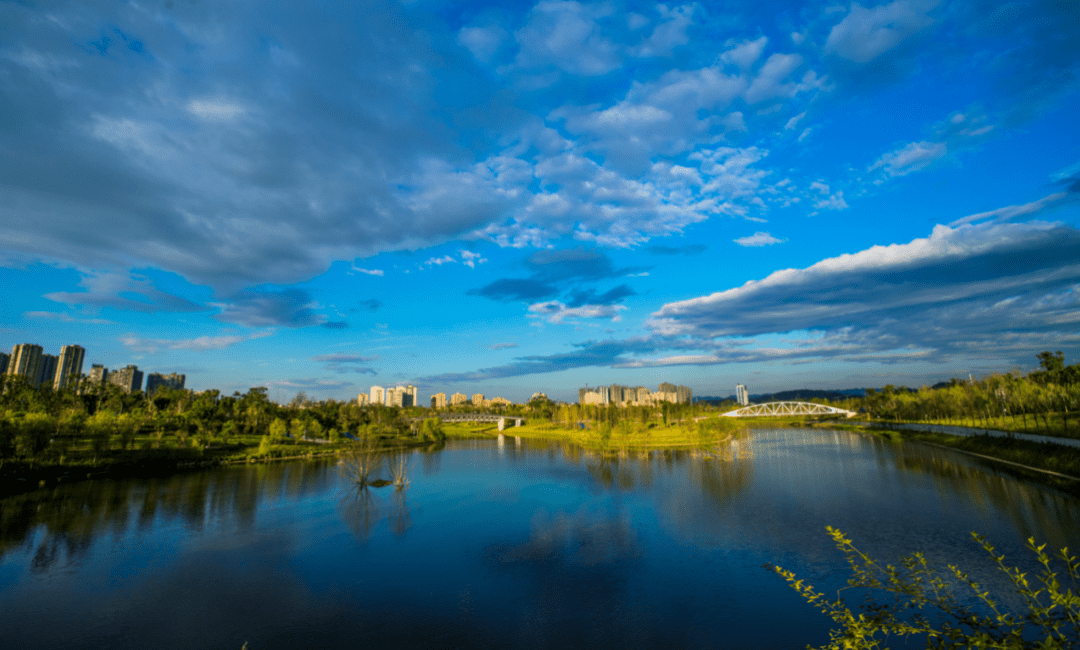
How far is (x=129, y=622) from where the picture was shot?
59.6 feet

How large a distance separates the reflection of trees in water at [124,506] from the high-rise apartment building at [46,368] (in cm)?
15954

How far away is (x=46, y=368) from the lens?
156 metres

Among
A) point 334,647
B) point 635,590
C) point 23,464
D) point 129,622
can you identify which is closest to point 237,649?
point 334,647

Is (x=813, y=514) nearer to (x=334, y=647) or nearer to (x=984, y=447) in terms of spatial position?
(x=334, y=647)

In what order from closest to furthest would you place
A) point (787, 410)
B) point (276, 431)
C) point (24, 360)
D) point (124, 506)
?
point (124, 506) < point (276, 431) < point (24, 360) < point (787, 410)

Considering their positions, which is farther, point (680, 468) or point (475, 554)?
point (680, 468)

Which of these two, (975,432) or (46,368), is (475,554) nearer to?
(975,432)

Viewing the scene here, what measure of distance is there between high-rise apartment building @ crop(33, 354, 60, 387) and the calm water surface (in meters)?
161

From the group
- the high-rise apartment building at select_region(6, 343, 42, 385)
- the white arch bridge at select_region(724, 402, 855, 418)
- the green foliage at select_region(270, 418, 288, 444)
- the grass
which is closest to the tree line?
the grass

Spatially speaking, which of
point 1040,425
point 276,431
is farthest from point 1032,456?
point 276,431

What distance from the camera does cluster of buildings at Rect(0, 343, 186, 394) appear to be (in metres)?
147

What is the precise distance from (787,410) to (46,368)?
263 m

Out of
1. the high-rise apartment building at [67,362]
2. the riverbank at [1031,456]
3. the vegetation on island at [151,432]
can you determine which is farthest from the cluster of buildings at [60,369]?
the riverbank at [1031,456]

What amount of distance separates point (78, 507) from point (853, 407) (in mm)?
220461
